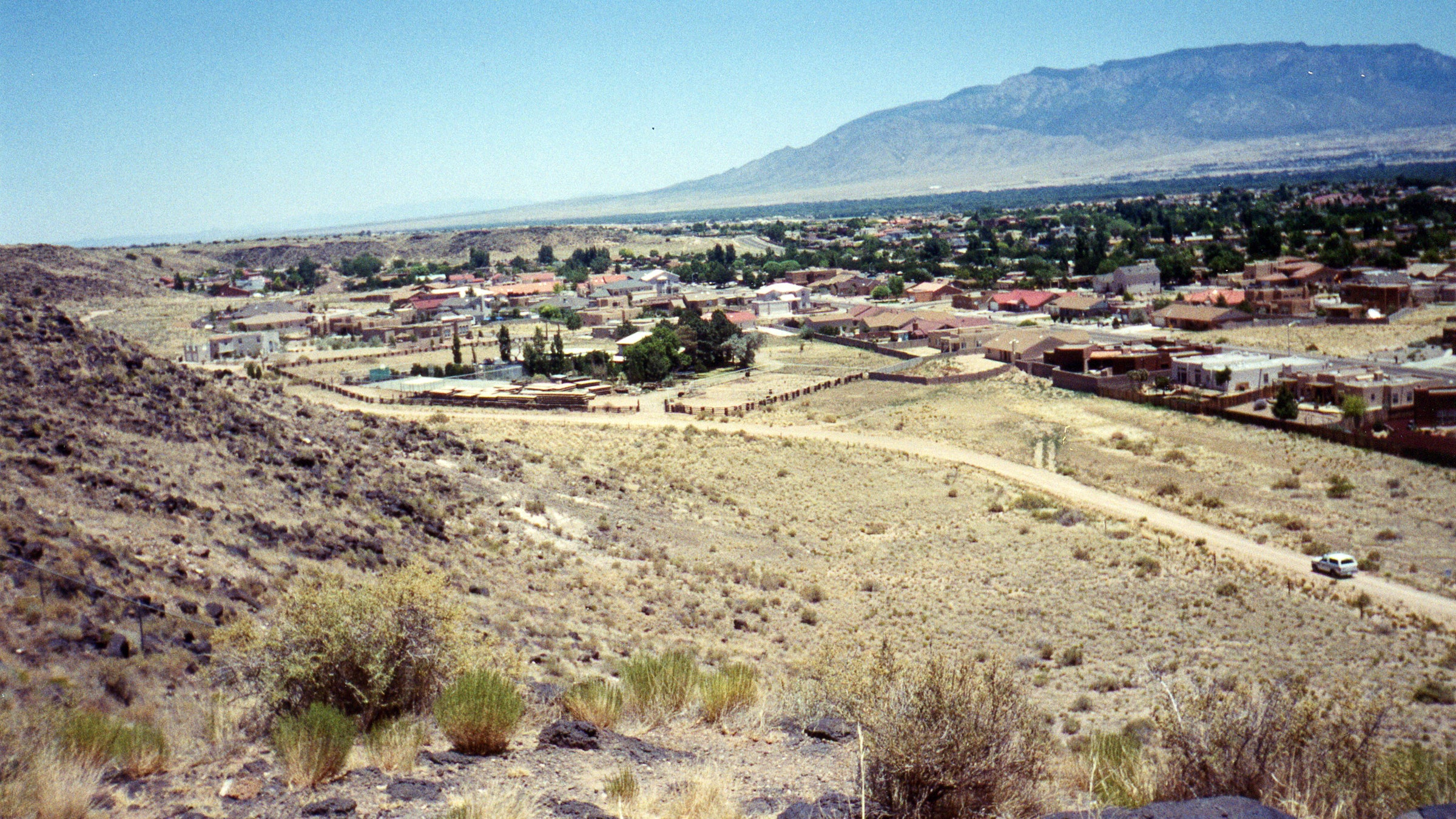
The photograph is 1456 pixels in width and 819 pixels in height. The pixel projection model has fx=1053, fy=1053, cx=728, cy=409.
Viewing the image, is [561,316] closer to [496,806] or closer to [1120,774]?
[496,806]

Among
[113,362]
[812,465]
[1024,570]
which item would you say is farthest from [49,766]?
[812,465]

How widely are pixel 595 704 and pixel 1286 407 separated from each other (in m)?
34.3

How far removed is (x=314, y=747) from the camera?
22.3 feet

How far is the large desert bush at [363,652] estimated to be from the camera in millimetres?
8062

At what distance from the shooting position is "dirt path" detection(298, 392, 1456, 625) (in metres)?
20.6

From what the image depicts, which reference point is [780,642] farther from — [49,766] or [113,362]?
[113,362]

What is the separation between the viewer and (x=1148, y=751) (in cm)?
777

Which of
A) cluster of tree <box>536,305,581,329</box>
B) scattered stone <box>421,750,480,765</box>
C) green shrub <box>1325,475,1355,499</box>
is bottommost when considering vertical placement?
green shrub <box>1325,475,1355,499</box>

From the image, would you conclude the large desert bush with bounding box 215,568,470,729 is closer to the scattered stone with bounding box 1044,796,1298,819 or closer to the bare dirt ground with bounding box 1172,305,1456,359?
the scattered stone with bounding box 1044,796,1298,819

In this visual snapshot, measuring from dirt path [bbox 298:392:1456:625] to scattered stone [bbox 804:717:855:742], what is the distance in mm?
15621

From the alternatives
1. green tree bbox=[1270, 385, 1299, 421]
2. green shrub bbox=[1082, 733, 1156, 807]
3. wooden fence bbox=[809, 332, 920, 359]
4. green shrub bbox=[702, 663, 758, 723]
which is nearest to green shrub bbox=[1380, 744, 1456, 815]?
green shrub bbox=[1082, 733, 1156, 807]

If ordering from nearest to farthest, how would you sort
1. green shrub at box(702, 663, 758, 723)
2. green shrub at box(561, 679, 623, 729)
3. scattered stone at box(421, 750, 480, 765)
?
scattered stone at box(421, 750, 480, 765), green shrub at box(561, 679, 623, 729), green shrub at box(702, 663, 758, 723)

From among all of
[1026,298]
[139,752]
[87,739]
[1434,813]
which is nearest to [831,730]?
[1434,813]

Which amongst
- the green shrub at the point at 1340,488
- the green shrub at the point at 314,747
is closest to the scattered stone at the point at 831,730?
the green shrub at the point at 314,747
